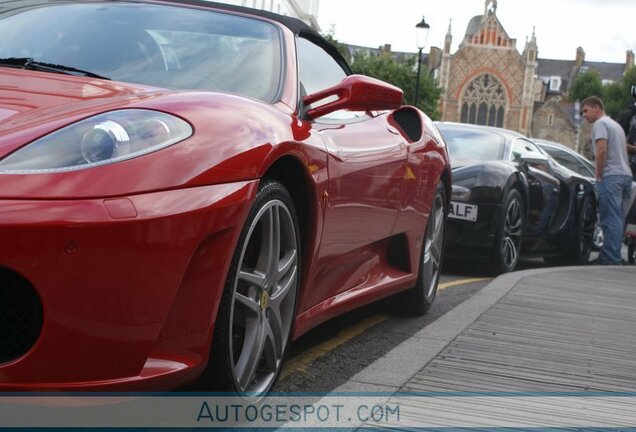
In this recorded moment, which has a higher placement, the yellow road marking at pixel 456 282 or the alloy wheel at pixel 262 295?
the alloy wheel at pixel 262 295

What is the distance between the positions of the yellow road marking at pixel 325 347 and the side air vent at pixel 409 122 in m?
0.92

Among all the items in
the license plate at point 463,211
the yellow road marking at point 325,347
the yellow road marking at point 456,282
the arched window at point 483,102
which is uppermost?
the yellow road marking at point 325,347

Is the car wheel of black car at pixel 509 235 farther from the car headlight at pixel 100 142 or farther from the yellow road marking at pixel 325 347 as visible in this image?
the car headlight at pixel 100 142

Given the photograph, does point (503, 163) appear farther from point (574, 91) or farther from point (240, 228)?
point (574, 91)

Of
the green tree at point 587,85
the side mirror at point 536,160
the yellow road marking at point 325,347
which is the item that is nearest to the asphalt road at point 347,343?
the yellow road marking at point 325,347

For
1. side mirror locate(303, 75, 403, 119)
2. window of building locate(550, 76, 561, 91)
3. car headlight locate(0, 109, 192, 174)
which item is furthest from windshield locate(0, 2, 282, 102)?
window of building locate(550, 76, 561, 91)

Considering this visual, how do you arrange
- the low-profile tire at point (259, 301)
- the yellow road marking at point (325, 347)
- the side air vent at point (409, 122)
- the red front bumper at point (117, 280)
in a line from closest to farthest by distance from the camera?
the red front bumper at point (117, 280), the low-profile tire at point (259, 301), the yellow road marking at point (325, 347), the side air vent at point (409, 122)

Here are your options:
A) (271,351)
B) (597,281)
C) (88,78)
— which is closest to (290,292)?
(271,351)

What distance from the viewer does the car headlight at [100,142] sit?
255 cm

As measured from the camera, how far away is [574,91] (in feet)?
388

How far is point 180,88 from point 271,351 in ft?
3.08

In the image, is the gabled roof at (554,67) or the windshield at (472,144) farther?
the gabled roof at (554,67)

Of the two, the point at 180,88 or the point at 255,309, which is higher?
the point at 180,88

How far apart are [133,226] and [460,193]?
6.58 m
